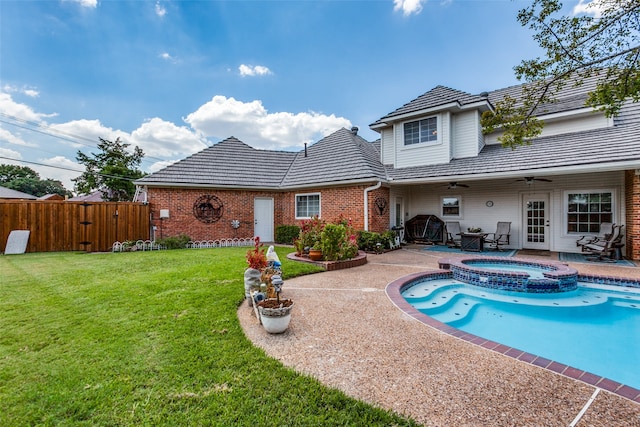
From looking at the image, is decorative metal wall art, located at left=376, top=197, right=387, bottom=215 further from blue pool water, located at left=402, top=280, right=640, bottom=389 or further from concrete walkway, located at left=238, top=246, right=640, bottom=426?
concrete walkway, located at left=238, top=246, right=640, bottom=426

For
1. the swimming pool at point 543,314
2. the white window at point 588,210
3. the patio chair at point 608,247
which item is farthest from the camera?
the white window at point 588,210

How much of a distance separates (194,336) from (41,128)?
31740mm

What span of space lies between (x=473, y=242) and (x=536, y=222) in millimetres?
2756

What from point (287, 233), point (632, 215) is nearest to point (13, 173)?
point (287, 233)

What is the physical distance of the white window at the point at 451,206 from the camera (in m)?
13.1

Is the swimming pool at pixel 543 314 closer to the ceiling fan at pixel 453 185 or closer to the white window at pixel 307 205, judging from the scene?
the ceiling fan at pixel 453 185

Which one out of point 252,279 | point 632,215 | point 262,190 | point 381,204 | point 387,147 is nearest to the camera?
point 252,279

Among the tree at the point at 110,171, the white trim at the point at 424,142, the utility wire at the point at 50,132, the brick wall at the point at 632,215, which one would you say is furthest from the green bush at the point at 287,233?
the tree at the point at 110,171

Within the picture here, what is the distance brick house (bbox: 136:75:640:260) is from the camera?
9.49 m

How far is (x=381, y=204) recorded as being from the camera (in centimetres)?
1188

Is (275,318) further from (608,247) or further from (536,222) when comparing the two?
(536,222)

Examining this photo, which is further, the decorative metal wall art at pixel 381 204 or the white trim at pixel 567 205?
the decorative metal wall art at pixel 381 204

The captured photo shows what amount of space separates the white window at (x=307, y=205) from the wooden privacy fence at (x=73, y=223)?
6.76 meters

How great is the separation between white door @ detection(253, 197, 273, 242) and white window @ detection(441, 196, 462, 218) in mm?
8515
